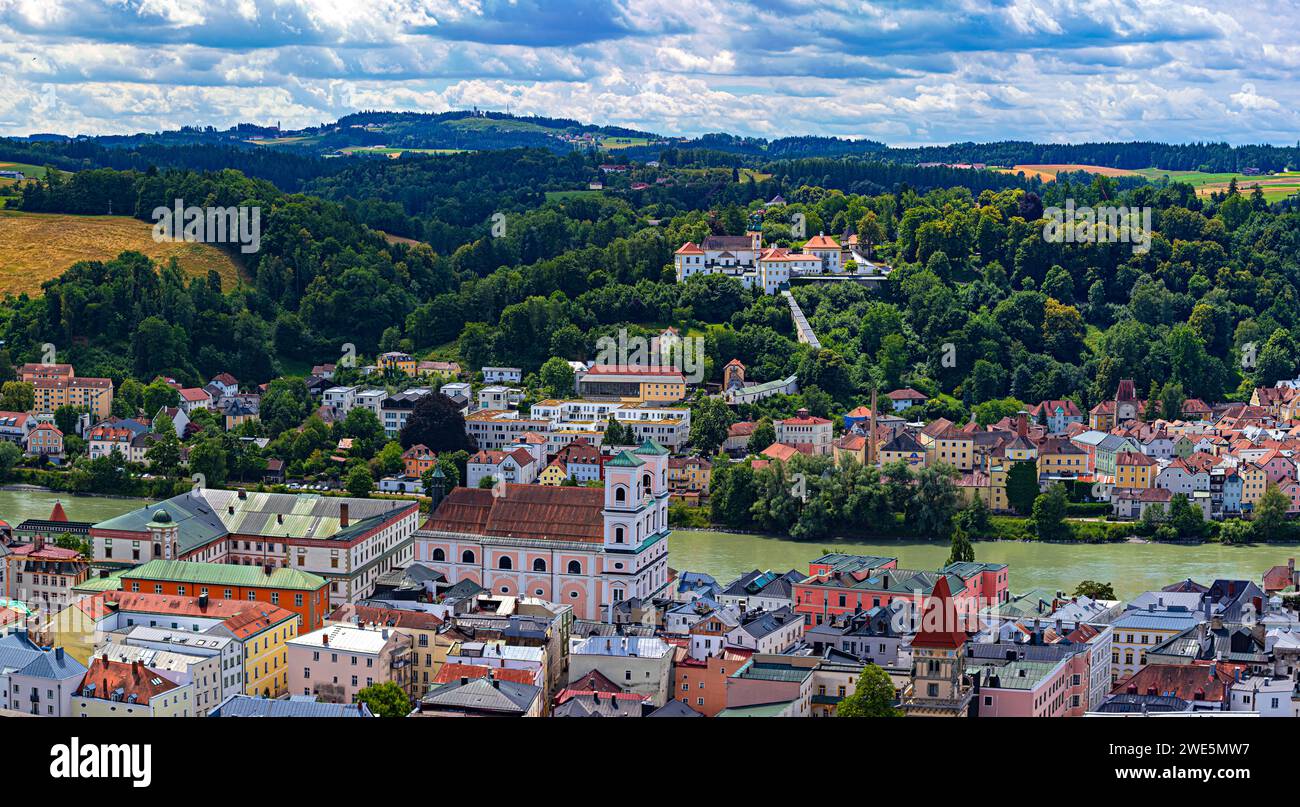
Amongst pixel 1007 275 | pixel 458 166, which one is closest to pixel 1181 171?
pixel 458 166

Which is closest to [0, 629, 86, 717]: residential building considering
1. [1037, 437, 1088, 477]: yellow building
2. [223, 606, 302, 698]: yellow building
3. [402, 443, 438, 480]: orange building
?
[223, 606, 302, 698]: yellow building

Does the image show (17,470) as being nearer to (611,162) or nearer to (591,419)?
(591,419)

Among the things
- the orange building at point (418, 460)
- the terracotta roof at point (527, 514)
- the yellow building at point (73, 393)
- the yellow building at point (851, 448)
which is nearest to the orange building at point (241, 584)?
the terracotta roof at point (527, 514)

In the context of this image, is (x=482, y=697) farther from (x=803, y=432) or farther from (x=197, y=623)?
(x=803, y=432)

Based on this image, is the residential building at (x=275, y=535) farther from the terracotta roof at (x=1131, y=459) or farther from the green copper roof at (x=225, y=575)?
the terracotta roof at (x=1131, y=459)

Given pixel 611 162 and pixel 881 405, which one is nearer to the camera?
pixel 881 405

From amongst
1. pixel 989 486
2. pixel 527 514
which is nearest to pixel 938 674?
pixel 527 514

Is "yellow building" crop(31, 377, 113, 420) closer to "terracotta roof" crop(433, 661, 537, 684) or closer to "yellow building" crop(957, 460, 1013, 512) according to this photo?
"yellow building" crop(957, 460, 1013, 512)
